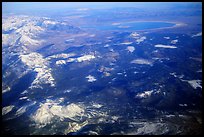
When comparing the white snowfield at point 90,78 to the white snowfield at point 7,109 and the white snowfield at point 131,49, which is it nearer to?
the white snowfield at point 7,109

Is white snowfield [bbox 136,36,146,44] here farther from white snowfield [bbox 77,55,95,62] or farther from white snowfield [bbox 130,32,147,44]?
white snowfield [bbox 77,55,95,62]

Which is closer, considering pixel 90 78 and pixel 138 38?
pixel 90 78

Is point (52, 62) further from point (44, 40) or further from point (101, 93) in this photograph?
point (44, 40)

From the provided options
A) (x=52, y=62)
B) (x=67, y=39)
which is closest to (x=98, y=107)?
(x=52, y=62)

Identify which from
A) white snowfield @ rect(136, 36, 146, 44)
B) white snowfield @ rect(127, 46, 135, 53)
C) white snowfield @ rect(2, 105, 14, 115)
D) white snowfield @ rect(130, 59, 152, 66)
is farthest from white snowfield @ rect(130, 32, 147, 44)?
white snowfield @ rect(2, 105, 14, 115)

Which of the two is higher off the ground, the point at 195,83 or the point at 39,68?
the point at 195,83

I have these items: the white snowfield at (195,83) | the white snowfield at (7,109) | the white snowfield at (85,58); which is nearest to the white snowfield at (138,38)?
the white snowfield at (85,58)

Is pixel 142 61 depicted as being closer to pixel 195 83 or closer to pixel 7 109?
pixel 195 83

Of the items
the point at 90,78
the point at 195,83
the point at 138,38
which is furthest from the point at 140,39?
the point at 195,83
